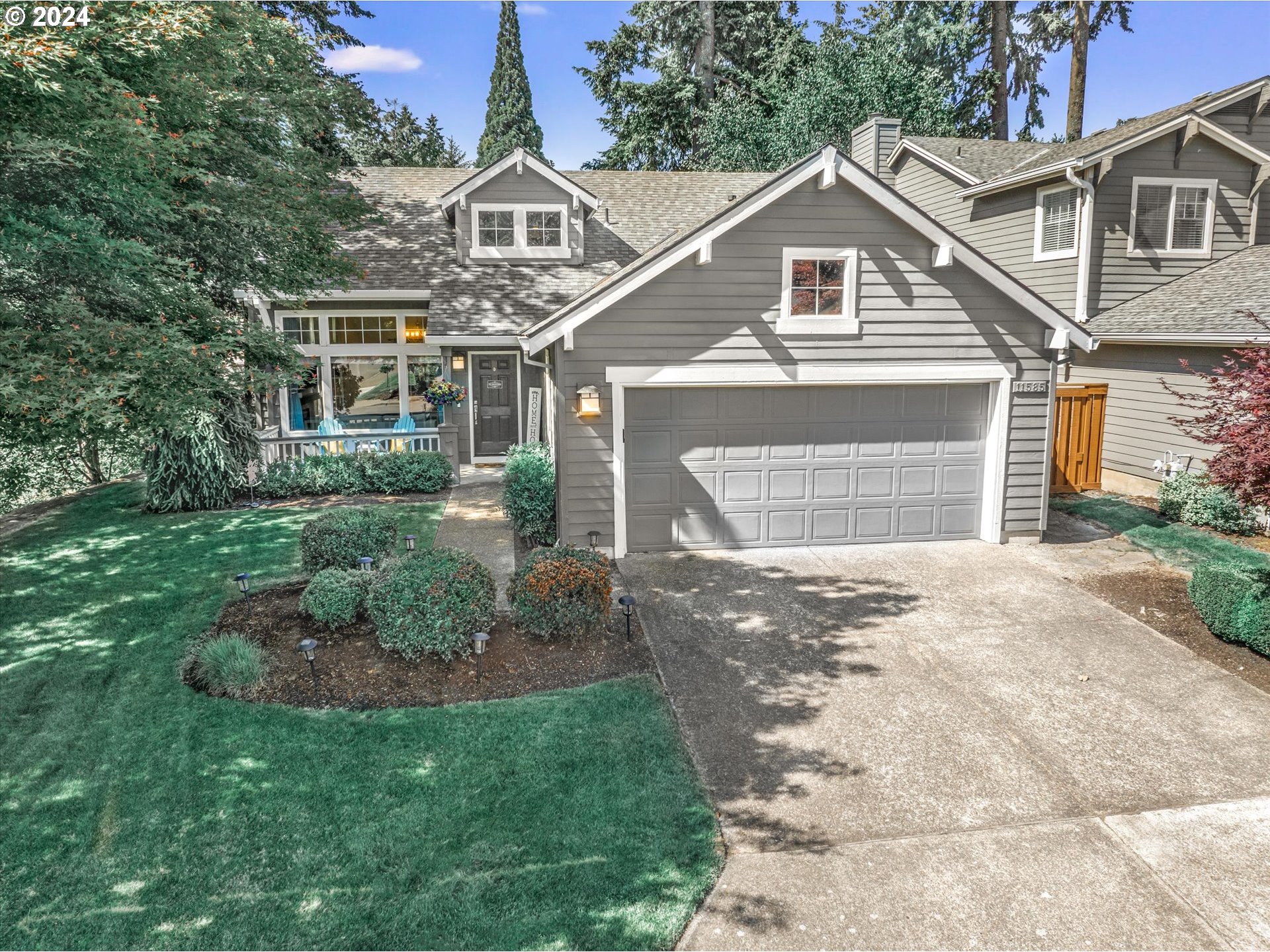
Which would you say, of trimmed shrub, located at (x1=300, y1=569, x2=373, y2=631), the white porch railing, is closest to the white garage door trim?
trimmed shrub, located at (x1=300, y1=569, x2=373, y2=631)

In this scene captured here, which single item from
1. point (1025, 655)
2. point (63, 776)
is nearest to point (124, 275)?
point (63, 776)

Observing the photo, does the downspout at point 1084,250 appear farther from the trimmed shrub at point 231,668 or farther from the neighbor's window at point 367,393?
the trimmed shrub at point 231,668

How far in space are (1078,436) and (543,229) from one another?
1134 centimetres

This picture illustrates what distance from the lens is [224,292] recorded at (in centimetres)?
1207

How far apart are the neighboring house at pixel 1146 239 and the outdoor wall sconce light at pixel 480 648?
476 inches

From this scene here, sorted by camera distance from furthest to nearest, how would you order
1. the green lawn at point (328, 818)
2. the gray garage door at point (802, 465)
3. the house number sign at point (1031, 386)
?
1. the house number sign at point (1031, 386)
2. the gray garage door at point (802, 465)
3. the green lawn at point (328, 818)

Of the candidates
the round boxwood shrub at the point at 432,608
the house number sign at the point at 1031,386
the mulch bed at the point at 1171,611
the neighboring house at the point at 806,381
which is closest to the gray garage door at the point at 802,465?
the neighboring house at the point at 806,381

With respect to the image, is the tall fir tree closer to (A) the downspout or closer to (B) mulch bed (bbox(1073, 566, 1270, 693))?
(A) the downspout

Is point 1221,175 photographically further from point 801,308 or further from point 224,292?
point 224,292

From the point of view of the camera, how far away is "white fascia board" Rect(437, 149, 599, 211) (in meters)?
16.4

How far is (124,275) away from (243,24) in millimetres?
4169

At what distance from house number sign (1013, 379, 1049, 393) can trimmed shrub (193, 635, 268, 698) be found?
964cm

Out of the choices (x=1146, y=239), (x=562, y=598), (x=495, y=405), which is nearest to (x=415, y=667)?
(x=562, y=598)

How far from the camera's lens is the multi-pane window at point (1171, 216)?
1535 centimetres
